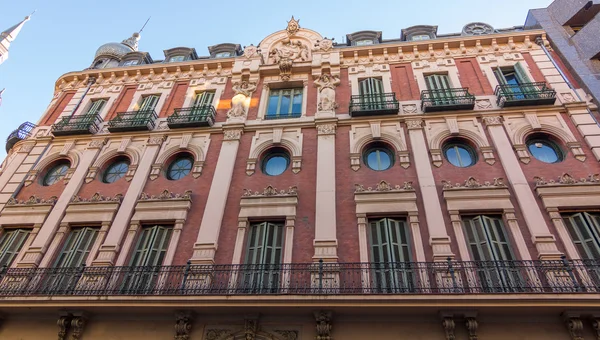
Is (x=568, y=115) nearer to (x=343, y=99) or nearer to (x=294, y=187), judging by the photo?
(x=343, y=99)

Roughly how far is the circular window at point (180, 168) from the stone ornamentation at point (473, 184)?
378 inches

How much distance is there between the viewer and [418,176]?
12.4 m

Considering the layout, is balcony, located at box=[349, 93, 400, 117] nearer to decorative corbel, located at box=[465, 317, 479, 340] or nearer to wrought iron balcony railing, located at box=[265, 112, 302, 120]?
wrought iron balcony railing, located at box=[265, 112, 302, 120]

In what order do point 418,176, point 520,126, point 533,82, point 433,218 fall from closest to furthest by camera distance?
1. point 433,218
2. point 418,176
3. point 520,126
4. point 533,82

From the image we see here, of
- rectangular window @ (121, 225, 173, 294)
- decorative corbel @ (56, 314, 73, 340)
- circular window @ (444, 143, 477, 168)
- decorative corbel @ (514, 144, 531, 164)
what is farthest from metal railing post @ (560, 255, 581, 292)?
decorative corbel @ (56, 314, 73, 340)

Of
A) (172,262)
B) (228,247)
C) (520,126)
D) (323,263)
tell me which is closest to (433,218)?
(323,263)

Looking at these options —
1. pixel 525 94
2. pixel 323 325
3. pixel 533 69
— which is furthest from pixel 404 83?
pixel 323 325

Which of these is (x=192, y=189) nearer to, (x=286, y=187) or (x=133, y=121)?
(x=286, y=187)

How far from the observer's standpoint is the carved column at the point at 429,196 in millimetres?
10547

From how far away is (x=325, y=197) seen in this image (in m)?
12.2

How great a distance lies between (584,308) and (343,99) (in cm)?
1090

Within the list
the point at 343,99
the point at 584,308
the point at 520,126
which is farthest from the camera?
the point at 343,99

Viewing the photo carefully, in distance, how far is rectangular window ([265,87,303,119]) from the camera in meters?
15.8

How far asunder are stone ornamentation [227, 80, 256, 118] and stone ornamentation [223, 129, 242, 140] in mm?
962
